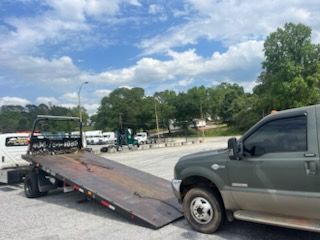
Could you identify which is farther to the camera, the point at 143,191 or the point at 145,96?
the point at 145,96

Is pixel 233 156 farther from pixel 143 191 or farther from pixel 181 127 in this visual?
pixel 181 127

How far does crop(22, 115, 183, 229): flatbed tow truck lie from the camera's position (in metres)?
6.98

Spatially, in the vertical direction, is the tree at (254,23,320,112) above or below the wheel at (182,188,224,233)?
above

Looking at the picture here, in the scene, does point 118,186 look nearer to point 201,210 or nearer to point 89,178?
point 89,178

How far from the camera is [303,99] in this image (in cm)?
5516

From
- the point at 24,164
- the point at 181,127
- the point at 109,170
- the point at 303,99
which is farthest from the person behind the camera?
the point at 181,127

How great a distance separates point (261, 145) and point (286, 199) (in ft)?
2.75

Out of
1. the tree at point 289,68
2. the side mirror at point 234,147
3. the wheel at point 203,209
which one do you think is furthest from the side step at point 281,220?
the tree at point 289,68

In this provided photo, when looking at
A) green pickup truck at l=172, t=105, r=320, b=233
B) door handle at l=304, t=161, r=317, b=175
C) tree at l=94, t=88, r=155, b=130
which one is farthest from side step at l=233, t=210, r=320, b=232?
tree at l=94, t=88, r=155, b=130

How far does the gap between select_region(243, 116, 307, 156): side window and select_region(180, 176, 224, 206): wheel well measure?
37.0 inches

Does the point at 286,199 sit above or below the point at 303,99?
below

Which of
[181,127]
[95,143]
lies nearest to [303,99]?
[95,143]

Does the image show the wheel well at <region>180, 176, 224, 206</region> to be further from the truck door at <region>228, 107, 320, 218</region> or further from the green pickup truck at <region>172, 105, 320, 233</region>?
the truck door at <region>228, 107, 320, 218</region>

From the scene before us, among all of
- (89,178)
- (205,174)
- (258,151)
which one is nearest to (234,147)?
(258,151)
